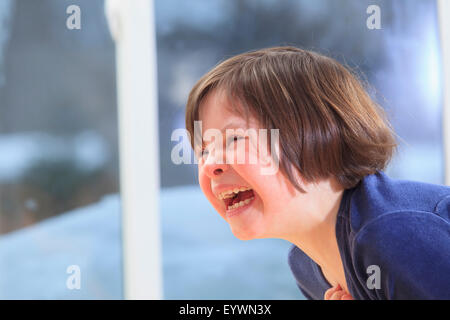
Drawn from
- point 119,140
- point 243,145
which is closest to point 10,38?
point 119,140

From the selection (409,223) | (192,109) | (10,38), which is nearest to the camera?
(409,223)

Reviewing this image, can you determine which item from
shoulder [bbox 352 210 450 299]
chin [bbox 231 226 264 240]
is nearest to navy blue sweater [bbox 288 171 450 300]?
shoulder [bbox 352 210 450 299]

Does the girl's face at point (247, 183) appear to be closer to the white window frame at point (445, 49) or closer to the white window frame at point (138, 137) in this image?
the white window frame at point (138, 137)

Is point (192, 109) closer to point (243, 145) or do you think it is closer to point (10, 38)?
point (243, 145)

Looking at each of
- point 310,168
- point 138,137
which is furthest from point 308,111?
point 138,137

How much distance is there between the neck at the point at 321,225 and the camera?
0.61 meters

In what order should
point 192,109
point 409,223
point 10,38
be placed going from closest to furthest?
point 409,223 → point 192,109 → point 10,38

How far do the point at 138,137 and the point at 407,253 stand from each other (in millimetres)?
1057

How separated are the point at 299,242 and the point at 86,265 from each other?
3.45ft

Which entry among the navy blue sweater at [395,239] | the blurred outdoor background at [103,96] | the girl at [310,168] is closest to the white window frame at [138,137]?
the blurred outdoor background at [103,96]

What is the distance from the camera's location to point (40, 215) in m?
1.50

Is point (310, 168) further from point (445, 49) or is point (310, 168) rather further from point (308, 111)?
point (445, 49)

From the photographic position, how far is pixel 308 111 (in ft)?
1.97

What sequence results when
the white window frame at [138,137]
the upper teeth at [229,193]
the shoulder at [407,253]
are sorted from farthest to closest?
the white window frame at [138,137], the upper teeth at [229,193], the shoulder at [407,253]
